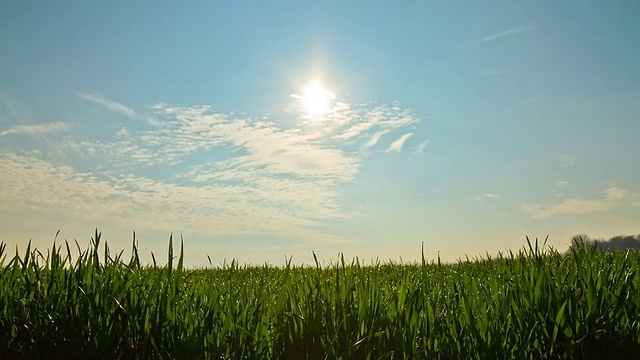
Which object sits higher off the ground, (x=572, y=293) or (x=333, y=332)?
(x=572, y=293)

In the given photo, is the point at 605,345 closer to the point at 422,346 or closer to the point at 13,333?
the point at 422,346

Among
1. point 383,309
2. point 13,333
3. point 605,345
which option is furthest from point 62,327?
point 605,345

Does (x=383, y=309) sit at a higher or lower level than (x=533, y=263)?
lower

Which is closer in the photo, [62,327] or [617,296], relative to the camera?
[62,327]

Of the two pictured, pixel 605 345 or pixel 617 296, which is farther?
pixel 617 296

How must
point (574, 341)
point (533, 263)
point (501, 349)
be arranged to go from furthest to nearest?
point (533, 263) → point (574, 341) → point (501, 349)

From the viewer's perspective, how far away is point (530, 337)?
288 cm

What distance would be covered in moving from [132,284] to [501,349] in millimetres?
2136

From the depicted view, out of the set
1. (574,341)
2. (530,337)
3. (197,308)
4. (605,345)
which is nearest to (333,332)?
(197,308)

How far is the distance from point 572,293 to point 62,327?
2873 millimetres

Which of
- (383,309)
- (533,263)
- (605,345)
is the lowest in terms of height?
(605,345)

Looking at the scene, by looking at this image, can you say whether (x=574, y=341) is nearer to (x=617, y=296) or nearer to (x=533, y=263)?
(x=617, y=296)

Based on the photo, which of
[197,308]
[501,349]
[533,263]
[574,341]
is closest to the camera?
[501,349]

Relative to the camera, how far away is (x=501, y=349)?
2725 millimetres
